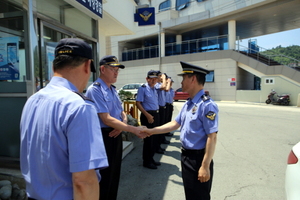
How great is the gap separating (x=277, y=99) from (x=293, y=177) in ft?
51.1

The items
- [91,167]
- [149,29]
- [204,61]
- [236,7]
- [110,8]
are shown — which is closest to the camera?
[91,167]

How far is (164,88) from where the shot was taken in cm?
511

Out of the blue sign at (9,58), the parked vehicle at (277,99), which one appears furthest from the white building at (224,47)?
Result: the blue sign at (9,58)

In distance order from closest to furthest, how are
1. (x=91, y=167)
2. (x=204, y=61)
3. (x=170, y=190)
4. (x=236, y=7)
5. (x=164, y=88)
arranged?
(x=91, y=167) → (x=170, y=190) → (x=164, y=88) → (x=236, y=7) → (x=204, y=61)

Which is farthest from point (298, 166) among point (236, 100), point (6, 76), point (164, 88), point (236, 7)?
point (236, 7)

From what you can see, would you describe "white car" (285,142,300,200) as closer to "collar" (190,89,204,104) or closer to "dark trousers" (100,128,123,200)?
"collar" (190,89,204,104)

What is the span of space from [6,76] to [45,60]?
25.1 inches

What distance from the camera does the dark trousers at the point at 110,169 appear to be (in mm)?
2469

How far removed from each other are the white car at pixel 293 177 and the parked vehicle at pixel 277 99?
600 inches

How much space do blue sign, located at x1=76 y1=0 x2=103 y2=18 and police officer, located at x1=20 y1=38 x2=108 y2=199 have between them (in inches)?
128

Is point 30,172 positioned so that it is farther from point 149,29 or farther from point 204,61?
point 149,29

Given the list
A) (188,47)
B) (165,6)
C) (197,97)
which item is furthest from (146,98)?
(165,6)

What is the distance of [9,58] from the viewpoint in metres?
3.35

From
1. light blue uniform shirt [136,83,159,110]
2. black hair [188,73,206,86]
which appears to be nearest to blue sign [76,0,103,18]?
light blue uniform shirt [136,83,159,110]
